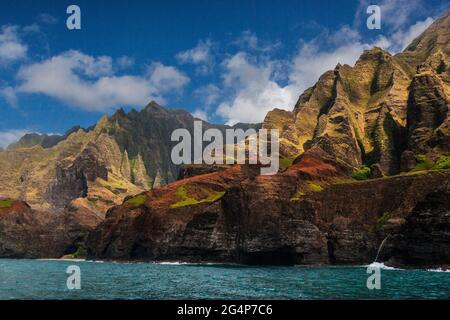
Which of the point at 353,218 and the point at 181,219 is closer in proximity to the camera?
the point at 353,218

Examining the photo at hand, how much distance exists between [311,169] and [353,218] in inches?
1637

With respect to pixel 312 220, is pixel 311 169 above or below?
above

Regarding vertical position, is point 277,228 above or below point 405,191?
below
